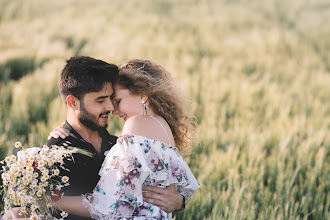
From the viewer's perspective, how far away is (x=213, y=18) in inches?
434

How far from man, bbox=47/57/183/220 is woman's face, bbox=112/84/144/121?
0.06 metres

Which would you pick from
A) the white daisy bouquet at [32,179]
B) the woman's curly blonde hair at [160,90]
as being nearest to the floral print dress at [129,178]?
the white daisy bouquet at [32,179]

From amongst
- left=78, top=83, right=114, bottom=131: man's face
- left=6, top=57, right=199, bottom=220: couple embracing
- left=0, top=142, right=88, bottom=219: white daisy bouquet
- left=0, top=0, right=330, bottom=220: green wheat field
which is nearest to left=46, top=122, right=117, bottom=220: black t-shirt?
left=6, top=57, right=199, bottom=220: couple embracing

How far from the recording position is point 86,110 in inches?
109

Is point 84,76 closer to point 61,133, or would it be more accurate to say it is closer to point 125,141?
point 61,133

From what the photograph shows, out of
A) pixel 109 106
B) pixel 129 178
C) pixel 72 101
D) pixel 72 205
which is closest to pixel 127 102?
pixel 109 106

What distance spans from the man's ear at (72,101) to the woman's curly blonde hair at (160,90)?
0.30m

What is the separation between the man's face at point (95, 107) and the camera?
9.03 ft

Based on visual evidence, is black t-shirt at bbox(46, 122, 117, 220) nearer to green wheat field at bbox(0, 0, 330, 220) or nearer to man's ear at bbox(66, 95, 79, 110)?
man's ear at bbox(66, 95, 79, 110)

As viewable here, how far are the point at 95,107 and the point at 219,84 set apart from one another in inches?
140

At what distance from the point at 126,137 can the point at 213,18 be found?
904 cm

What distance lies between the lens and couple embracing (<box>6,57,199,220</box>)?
238 cm

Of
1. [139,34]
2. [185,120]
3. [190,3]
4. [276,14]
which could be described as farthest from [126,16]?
[185,120]

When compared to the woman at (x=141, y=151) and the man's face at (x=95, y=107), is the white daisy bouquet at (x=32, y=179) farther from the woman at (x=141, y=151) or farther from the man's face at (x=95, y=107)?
the man's face at (x=95, y=107)
